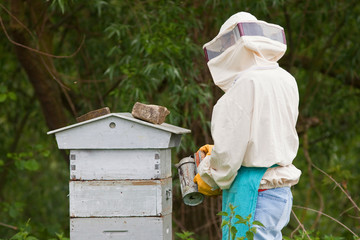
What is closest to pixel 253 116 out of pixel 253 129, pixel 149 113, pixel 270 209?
pixel 253 129

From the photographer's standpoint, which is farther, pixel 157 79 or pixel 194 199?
pixel 157 79

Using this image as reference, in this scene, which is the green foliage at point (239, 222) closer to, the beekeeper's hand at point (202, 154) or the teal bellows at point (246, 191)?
the teal bellows at point (246, 191)

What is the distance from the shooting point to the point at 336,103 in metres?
6.21

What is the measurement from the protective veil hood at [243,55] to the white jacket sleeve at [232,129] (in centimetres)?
14

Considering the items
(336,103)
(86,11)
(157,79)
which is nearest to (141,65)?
(157,79)

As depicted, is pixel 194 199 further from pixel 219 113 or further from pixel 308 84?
pixel 308 84

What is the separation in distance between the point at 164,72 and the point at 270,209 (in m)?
2.01

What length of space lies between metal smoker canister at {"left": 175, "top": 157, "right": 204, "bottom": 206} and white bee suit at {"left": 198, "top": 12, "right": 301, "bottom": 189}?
0.09 metres

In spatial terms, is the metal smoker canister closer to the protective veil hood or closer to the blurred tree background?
the protective veil hood

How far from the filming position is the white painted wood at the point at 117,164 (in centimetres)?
289

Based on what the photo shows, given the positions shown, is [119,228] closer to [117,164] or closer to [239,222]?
[117,164]

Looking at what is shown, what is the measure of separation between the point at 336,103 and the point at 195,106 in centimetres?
218

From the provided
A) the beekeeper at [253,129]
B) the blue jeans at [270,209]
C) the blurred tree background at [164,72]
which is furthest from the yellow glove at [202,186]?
the blurred tree background at [164,72]

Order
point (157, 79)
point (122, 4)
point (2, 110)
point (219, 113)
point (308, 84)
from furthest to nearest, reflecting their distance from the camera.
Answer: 1. point (2, 110)
2. point (308, 84)
3. point (122, 4)
4. point (157, 79)
5. point (219, 113)
